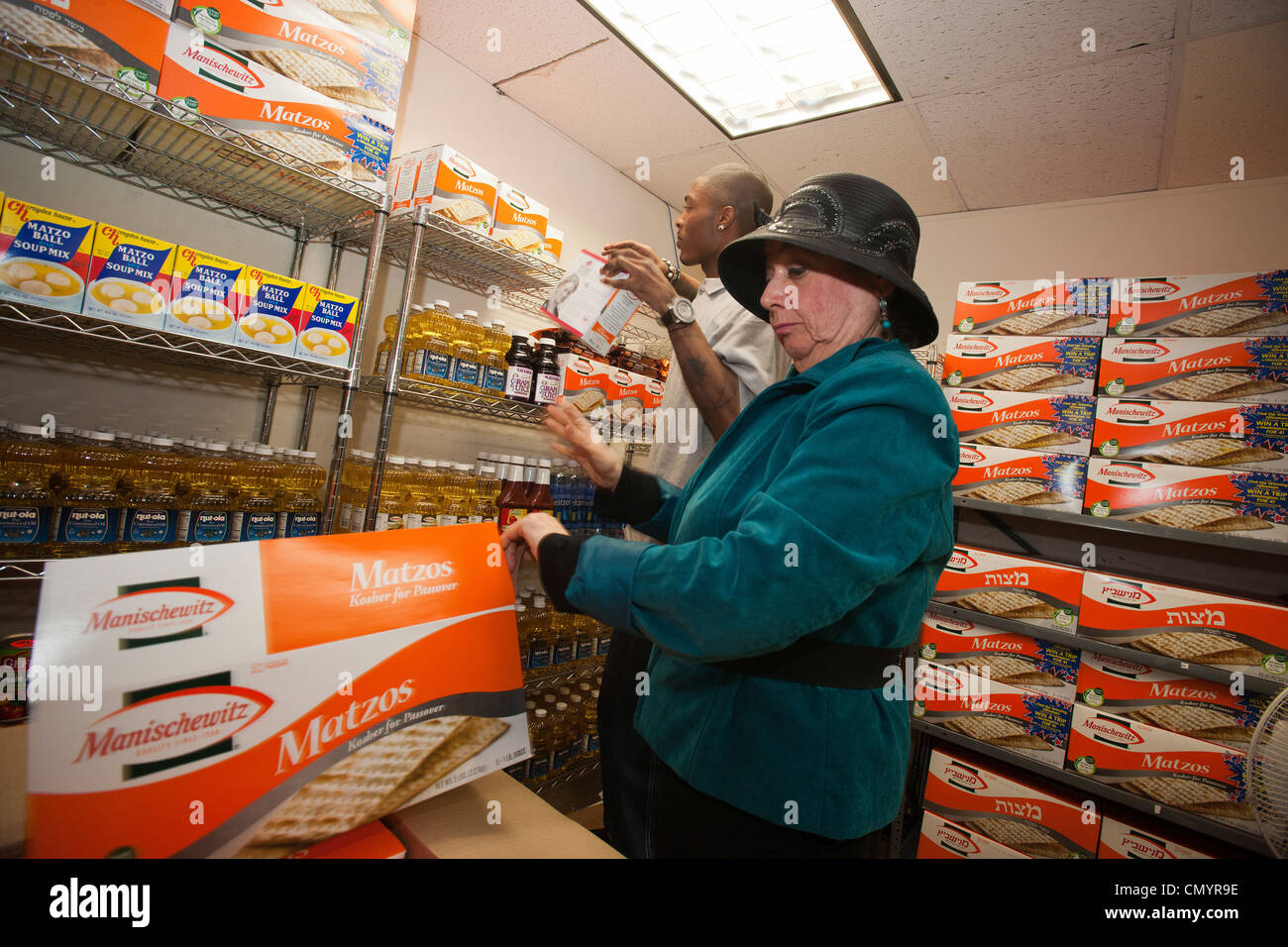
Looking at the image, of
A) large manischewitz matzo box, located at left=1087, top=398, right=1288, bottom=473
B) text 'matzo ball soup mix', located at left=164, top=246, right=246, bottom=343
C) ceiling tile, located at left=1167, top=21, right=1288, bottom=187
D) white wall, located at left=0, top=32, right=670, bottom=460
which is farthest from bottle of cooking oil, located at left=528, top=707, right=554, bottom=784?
A: ceiling tile, located at left=1167, top=21, right=1288, bottom=187

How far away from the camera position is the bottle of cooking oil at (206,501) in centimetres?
141

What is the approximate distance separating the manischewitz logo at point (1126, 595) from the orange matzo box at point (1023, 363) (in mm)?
725

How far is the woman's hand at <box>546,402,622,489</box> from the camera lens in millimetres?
1181

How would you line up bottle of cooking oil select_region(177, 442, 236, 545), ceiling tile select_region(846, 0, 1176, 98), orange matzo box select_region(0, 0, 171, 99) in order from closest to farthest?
orange matzo box select_region(0, 0, 171, 99)
bottle of cooking oil select_region(177, 442, 236, 545)
ceiling tile select_region(846, 0, 1176, 98)

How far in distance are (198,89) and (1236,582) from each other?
368cm

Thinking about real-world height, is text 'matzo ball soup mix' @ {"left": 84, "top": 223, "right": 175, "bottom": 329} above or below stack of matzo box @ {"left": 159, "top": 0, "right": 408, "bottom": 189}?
below

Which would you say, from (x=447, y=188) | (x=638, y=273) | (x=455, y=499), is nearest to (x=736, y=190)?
(x=638, y=273)

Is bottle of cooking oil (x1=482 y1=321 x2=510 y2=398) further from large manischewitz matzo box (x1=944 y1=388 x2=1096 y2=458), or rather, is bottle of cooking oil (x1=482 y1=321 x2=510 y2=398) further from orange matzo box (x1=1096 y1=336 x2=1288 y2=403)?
orange matzo box (x1=1096 y1=336 x2=1288 y2=403)

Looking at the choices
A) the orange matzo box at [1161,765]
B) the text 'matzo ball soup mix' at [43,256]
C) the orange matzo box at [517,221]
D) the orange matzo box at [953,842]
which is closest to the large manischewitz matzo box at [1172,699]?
the orange matzo box at [1161,765]

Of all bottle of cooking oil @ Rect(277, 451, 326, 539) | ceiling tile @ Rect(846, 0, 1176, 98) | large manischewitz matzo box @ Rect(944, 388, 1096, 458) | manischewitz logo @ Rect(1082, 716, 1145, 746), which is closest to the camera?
bottle of cooking oil @ Rect(277, 451, 326, 539)

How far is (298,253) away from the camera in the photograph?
1.94 meters

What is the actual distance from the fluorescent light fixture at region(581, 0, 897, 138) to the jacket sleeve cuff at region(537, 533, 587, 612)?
197 centimetres

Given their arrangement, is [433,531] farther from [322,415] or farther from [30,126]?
[30,126]
